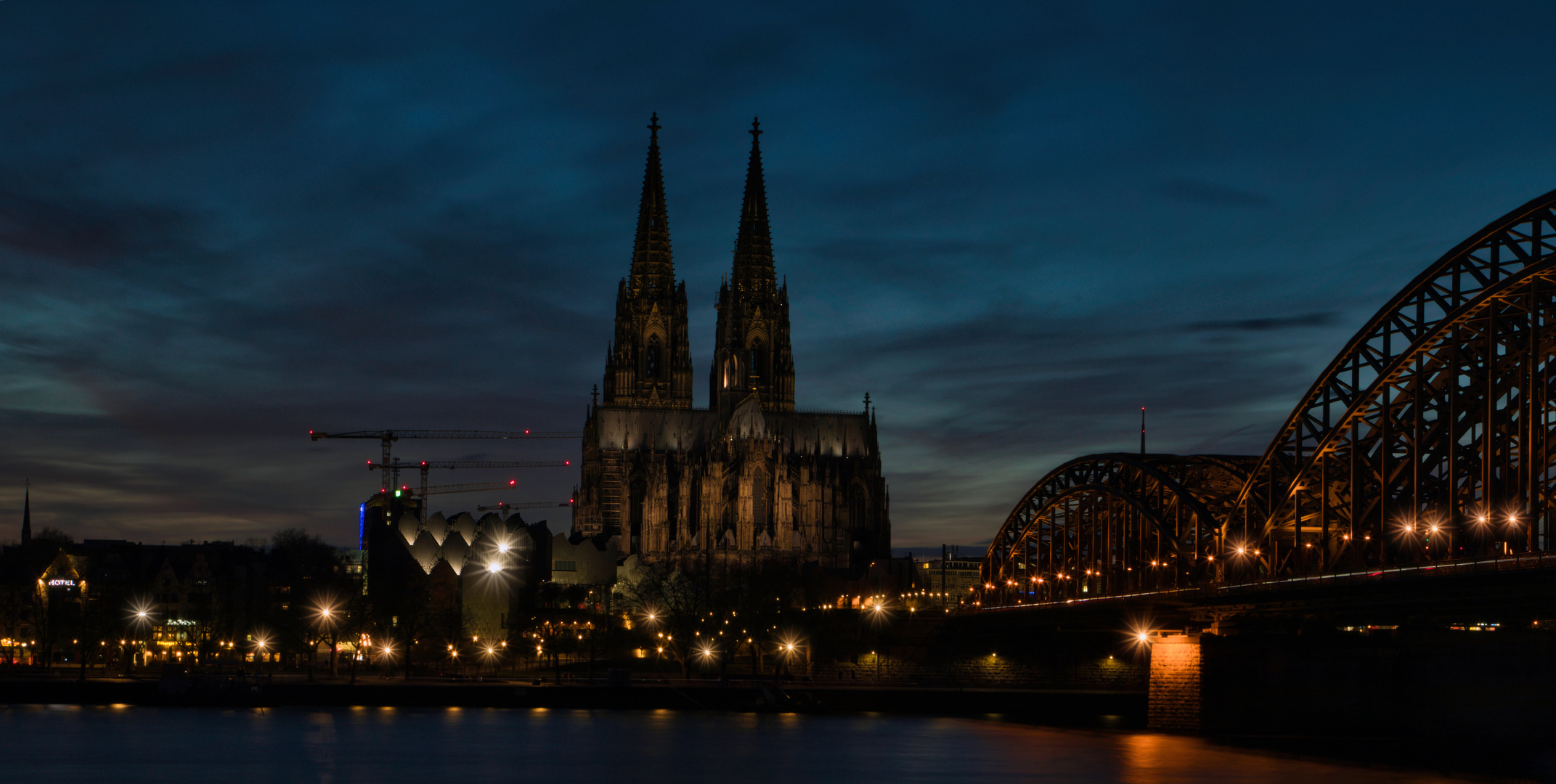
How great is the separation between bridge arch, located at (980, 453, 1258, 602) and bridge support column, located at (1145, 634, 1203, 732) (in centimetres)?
384

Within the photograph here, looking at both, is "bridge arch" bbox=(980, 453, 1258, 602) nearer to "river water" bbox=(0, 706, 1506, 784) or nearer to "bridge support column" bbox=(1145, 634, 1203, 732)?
"bridge support column" bbox=(1145, 634, 1203, 732)

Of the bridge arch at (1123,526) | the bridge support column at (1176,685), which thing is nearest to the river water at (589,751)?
the bridge support column at (1176,685)

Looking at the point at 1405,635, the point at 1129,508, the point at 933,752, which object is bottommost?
the point at 933,752

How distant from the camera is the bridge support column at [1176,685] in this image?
82000 mm

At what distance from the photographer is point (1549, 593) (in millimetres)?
56031

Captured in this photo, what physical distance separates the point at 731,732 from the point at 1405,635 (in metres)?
36.0

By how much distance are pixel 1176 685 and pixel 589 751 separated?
2965 cm

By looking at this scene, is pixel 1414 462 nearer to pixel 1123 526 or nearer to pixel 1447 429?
pixel 1447 429

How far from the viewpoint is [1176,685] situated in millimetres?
83688

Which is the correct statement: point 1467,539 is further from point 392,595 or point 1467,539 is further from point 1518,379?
point 392,595

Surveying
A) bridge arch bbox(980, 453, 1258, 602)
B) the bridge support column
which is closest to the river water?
the bridge support column

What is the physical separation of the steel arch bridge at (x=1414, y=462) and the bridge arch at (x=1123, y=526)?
11.1 inches

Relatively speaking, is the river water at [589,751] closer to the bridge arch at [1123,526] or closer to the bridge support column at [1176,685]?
the bridge support column at [1176,685]

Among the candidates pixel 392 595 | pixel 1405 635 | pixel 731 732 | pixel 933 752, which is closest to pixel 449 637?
pixel 392 595
